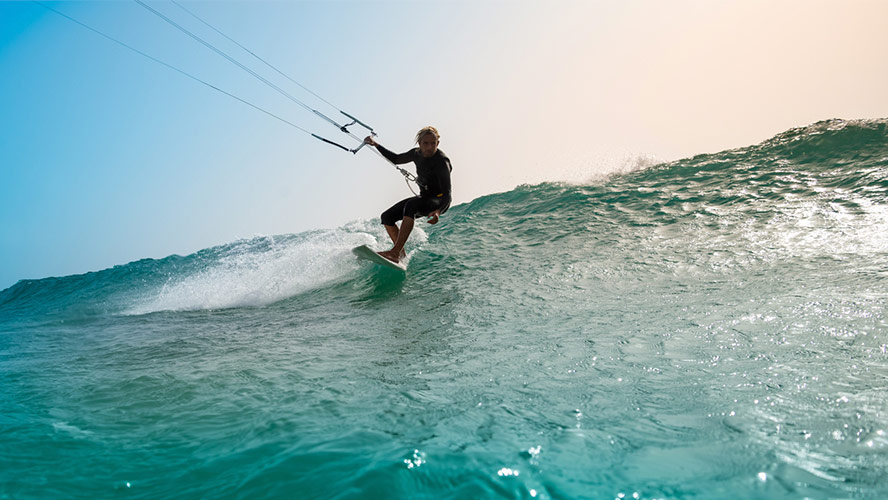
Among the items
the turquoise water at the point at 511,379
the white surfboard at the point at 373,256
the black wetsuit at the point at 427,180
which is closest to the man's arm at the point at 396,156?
the black wetsuit at the point at 427,180

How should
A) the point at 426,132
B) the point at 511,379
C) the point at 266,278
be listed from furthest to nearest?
the point at 266,278 → the point at 426,132 → the point at 511,379

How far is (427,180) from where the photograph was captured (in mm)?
7453

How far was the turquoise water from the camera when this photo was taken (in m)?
1.86

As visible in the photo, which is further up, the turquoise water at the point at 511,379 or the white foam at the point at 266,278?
the white foam at the point at 266,278

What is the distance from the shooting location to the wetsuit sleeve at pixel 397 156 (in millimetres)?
7448

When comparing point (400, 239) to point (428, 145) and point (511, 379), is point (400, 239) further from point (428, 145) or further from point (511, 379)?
point (511, 379)

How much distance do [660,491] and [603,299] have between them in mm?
3518

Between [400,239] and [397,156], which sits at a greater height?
[397,156]

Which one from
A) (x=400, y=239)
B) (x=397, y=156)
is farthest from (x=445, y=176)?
(x=400, y=239)

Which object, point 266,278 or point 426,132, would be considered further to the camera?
point 266,278

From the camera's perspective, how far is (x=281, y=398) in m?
2.91

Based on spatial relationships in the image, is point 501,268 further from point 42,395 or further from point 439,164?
point 42,395

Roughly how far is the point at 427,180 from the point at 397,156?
60cm

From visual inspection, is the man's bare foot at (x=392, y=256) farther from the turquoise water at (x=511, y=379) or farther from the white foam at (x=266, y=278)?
the white foam at (x=266, y=278)
